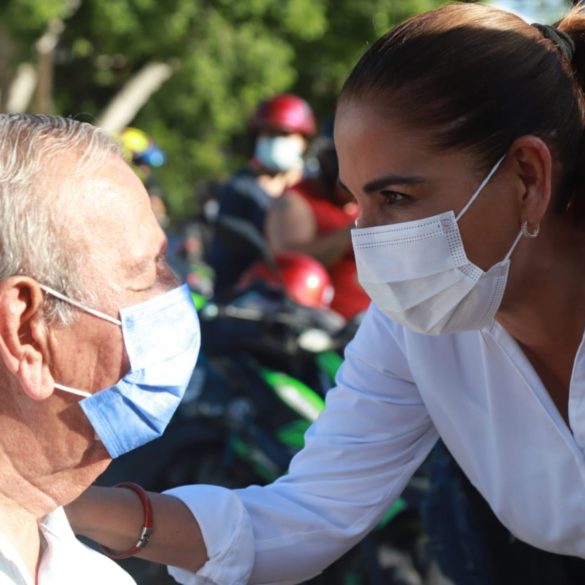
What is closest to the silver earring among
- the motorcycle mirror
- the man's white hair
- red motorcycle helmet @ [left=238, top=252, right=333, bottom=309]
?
the man's white hair

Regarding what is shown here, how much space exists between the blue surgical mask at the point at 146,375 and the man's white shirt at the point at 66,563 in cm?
19

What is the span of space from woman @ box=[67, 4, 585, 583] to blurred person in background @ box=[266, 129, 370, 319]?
2479mm

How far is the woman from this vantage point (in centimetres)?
211

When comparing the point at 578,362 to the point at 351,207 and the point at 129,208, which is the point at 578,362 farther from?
the point at 351,207

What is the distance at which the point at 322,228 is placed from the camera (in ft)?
16.9

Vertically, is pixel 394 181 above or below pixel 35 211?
below

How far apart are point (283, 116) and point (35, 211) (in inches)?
203

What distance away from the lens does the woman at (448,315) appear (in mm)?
2111

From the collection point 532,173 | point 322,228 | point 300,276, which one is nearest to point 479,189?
point 532,173

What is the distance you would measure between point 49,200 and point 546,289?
3.24 ft

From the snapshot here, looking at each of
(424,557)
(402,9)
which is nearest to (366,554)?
(424,557)

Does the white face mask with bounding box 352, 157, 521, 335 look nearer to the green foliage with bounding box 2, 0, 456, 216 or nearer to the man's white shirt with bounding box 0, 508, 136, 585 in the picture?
the man's white shirt with bounding box 0, 508, 136, 585

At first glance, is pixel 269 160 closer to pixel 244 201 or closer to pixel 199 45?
pixel 244 201

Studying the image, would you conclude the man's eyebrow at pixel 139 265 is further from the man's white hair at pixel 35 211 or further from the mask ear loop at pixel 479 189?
the mask ear loop at pixel 479 189
